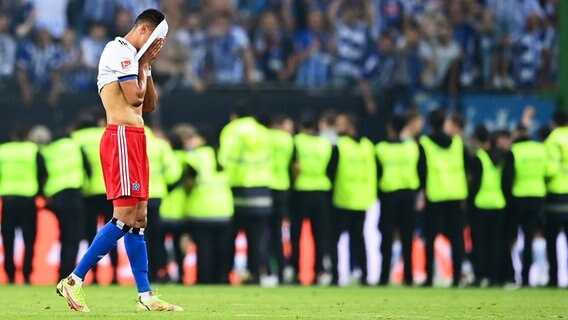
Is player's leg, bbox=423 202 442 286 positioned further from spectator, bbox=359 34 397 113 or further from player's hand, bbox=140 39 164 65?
player's hand, bbox=140 39 164 65

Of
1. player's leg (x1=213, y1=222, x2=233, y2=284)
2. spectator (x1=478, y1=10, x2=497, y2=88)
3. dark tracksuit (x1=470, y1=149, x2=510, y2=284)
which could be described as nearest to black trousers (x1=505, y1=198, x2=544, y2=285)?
dark tracksuit (x1=470, y1=149, x2=510, y2=284)

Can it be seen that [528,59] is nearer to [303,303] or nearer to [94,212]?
[94,212]

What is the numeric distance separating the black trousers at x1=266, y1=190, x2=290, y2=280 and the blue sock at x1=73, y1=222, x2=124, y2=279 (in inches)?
326

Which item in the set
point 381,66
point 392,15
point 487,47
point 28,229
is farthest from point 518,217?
point 392,15

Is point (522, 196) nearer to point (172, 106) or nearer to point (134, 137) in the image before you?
point (172, 106)

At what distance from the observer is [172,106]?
79.5 feet

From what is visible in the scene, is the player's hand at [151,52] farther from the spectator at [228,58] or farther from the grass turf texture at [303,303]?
the spectator at [228,58]

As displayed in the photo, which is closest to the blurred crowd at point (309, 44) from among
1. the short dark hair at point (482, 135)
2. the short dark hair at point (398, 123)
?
the short dark hair at point (482, 135)

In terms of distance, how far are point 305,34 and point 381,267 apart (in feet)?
26.1

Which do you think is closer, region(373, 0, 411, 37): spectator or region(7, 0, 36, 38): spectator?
region(7, 0, 36, 38): spectator

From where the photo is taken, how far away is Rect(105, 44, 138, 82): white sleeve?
37.7 ft

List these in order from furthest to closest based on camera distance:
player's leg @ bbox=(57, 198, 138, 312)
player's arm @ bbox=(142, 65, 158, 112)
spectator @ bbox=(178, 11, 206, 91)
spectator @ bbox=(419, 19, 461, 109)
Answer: spectator @ bbox=(178, 11, 206, 91) < spectator @ bbox=(419, 19, 461, 109) < player's arm @ bbox=(142, 65, 158, 112) < player's leg @ bbox=(57, 198, 138, 312)

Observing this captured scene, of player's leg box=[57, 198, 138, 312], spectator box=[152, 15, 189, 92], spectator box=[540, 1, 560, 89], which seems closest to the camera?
player's leg box=[57, 198, 138, 312]

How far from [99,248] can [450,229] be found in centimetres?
881
